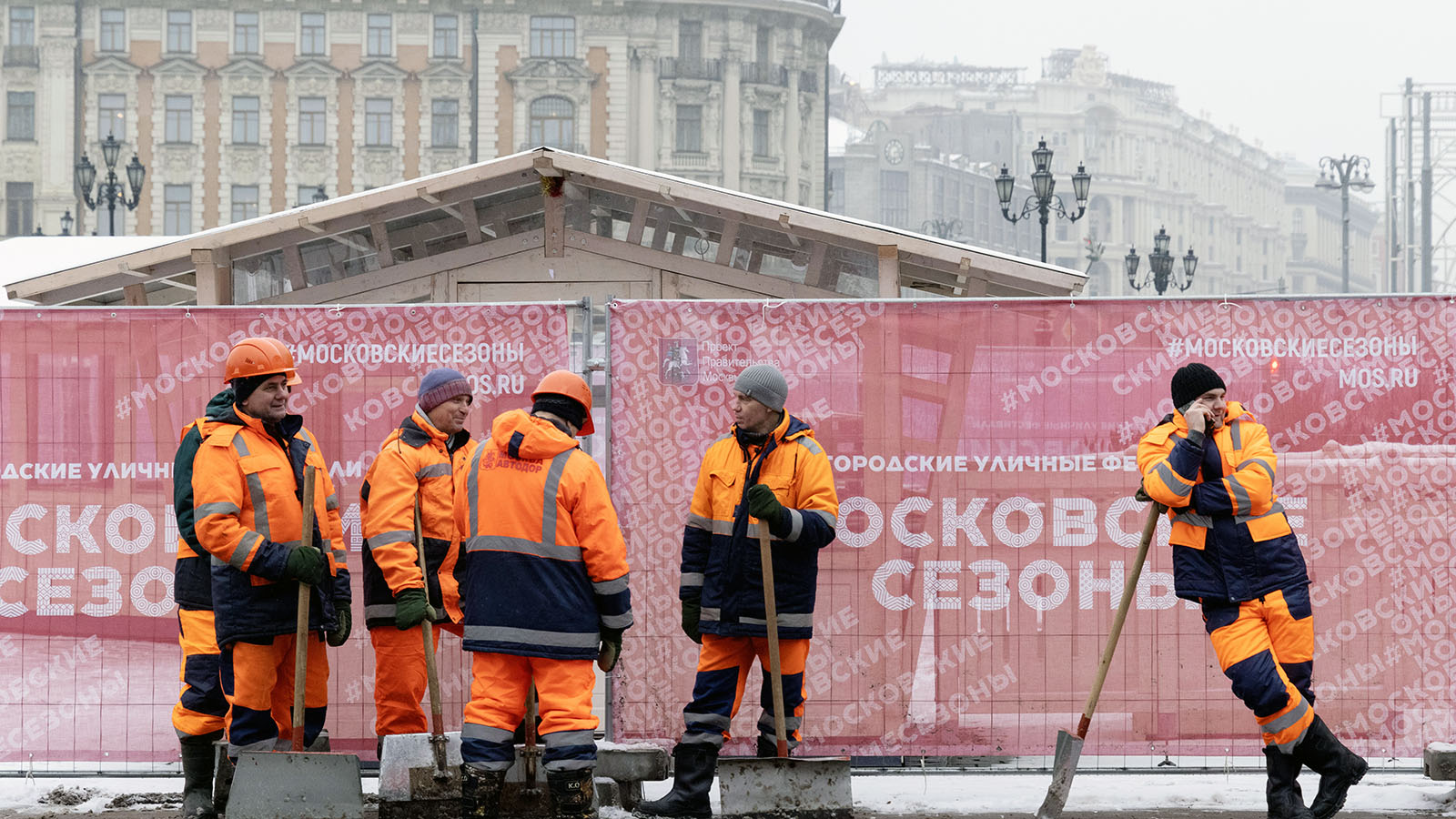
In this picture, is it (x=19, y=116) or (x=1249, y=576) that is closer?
(x=1249, y=576)

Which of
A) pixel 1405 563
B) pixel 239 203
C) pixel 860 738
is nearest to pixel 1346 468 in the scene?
pixel 1405 563

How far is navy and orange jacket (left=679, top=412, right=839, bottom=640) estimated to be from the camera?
6496mm

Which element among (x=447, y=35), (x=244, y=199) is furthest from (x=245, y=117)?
(x=447, y=35)

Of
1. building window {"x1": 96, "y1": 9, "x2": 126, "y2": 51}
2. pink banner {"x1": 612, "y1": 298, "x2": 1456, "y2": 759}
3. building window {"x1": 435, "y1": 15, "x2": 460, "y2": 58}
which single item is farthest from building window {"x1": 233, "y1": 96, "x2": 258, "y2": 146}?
pink banner {"x1": 612, "y1": 298, "x2": 1456, "y2": 759}

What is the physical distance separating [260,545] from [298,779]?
91 centimetres

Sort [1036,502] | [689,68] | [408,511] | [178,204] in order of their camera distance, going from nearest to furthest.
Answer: [408,511] → [1036,502] → [178,204] → [689,68]

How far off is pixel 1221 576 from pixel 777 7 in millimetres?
73074

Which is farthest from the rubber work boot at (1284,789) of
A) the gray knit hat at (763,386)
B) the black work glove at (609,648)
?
the black work glove at (609,648)

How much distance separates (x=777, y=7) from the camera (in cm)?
7669

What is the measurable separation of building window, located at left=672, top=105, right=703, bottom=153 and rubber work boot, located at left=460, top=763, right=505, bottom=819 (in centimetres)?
6822

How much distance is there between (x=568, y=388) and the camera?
6.20 metres

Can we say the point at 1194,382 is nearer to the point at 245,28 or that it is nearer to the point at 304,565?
the point at 304,565

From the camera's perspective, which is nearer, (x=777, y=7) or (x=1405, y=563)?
(x=1405, y=563)

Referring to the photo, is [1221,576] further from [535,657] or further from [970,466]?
[535,657]
